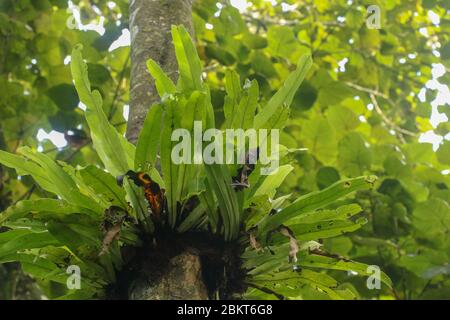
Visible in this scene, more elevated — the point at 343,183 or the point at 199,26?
the point at 199,26

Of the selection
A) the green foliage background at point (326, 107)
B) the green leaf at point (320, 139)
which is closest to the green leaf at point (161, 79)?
the green foliage background at point (326, 107)

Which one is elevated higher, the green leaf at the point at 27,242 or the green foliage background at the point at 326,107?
the green foliage background at the point at 326,107

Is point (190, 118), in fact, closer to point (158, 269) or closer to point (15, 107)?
point (158, 269)

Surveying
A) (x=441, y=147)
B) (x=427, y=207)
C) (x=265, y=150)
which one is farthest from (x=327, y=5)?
(x=265, y=150)

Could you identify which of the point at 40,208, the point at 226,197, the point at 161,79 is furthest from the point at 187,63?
the point at 40,208

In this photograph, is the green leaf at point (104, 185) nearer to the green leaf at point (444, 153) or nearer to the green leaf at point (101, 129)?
the green leaf at point (101, 129)

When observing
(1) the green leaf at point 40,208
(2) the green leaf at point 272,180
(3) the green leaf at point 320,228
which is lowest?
(3) the green leaf at point 320,228
